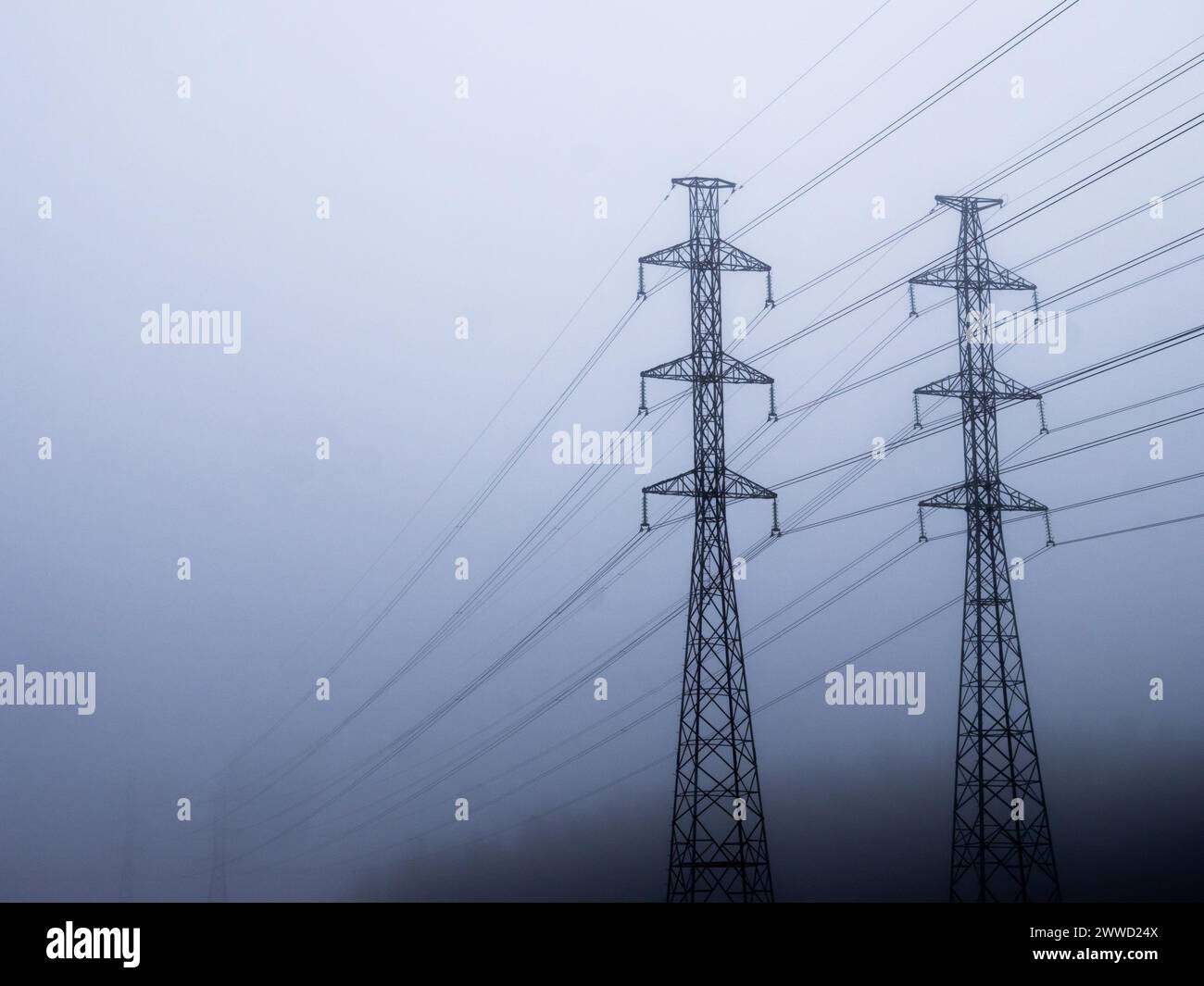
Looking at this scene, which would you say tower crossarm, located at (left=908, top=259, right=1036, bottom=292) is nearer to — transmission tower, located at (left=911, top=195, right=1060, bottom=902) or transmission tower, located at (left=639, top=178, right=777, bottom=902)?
transmission tower, located at (left=911, top=195, right=1060, bottom=902)

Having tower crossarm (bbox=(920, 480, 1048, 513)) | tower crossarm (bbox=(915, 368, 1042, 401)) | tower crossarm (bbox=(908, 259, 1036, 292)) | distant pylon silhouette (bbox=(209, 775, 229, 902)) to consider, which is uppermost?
tower crossarm (bbox=(908, 259, 1036, 292))

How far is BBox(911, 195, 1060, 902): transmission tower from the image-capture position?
6.21 metres

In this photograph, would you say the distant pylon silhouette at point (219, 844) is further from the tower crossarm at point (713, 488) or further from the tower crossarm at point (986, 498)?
the tower crossarm at point (986, 498)

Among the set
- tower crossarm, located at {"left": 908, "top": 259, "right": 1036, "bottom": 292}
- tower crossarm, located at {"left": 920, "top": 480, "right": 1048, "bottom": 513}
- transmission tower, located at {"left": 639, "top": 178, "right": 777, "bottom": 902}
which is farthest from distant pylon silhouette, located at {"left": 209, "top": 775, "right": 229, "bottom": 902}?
tower crossarm, located at {"left": 908, "top": 259, "right": 1036, "bottom": 292}

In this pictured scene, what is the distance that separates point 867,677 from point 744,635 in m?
0.66

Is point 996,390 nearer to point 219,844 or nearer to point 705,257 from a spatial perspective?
point 705,257

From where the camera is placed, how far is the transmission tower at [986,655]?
245 inches

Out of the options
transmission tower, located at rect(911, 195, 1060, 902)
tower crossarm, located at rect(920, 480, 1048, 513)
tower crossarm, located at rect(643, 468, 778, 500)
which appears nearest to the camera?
transmission tower, located at rect(911, 195, 1060, 902)

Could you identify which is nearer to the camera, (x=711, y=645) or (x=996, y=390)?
(x=711, y=645)

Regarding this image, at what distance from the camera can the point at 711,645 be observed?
6.24m

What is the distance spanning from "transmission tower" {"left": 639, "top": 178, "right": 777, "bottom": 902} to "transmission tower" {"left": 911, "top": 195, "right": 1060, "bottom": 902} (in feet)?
3.20

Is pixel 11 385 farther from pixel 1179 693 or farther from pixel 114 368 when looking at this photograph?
pixel 1179 693

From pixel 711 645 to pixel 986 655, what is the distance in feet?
4.52

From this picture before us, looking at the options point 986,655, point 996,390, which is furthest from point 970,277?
point 986,655
